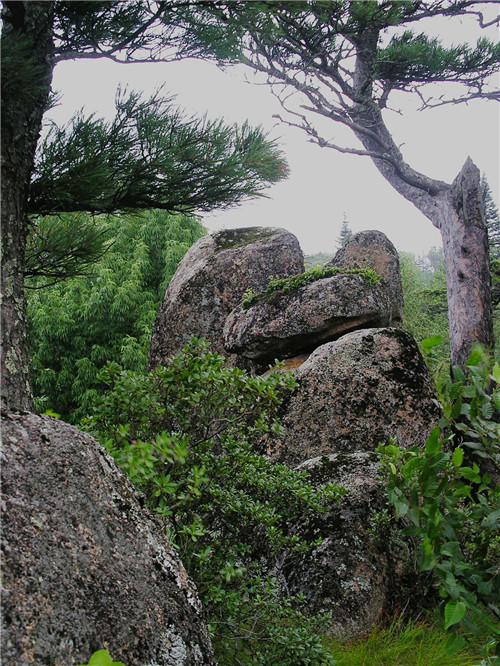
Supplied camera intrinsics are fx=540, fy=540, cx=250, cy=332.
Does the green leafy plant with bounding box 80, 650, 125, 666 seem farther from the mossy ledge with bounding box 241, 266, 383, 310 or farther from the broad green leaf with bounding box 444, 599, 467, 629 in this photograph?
the mossy ledge with bounding box 241, 266, 383, 310

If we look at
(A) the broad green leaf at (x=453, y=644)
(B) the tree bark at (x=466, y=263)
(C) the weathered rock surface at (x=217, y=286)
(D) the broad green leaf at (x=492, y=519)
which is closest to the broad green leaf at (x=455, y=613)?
(A) the broad green leaf at (x=453, y=644)

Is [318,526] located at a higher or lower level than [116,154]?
lower

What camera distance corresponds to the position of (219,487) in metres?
2.76

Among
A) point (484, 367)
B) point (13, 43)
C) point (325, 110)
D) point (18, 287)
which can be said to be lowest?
point (484, 367)

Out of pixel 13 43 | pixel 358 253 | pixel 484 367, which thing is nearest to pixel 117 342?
pixel 358 253

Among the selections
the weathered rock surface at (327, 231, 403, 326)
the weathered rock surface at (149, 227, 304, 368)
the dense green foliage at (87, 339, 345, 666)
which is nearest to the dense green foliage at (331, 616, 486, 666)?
the dense green foliage at (87, 339, 345, 666)

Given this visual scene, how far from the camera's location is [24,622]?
119 cm

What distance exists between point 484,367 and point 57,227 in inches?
211

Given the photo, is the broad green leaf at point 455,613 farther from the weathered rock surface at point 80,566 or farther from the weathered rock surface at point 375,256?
the weathered rock surface at point 375,256

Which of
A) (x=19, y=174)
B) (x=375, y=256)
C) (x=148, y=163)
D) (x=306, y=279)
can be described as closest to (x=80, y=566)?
(x=19, y=174)

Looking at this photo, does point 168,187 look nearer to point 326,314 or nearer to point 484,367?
point 326,314

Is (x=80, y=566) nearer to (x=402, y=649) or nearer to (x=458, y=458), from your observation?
(x=458, y=458)

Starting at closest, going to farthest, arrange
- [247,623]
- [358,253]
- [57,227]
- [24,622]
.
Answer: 1. [24,622]
2. [247,623]
3. [57,227]
4. [358,253]

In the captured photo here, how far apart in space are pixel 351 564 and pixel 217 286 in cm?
502
